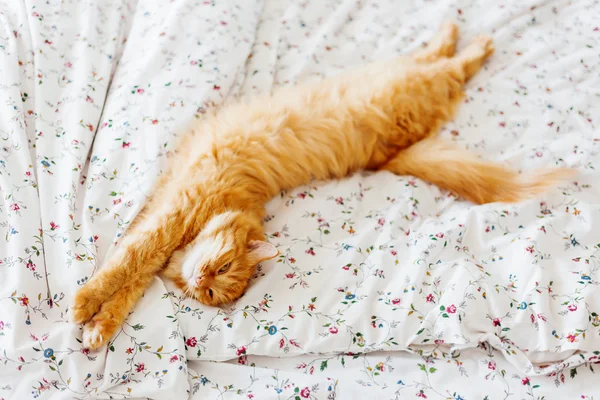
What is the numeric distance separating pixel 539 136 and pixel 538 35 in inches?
23.2

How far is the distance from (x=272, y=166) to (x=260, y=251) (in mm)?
376

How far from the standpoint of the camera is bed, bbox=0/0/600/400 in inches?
48.6

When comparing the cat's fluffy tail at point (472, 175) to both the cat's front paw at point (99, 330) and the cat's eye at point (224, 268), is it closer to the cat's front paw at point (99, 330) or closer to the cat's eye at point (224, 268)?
the cat's eye at point (224, 268)

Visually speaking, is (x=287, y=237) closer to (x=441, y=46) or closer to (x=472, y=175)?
(x=472, y=175)

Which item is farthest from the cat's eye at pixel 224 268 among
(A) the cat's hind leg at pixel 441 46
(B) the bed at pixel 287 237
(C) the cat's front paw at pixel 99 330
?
(A) the cat's hind leg at pixel 441 46

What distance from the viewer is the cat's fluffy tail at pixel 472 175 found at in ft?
5.20

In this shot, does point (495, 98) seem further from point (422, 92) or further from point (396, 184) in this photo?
point (396, 184)

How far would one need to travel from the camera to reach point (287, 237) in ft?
5.07

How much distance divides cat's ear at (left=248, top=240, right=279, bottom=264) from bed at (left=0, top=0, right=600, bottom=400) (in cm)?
7

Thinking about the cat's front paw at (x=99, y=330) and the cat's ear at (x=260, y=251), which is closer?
the cat's front paw at (x=99, y=330)

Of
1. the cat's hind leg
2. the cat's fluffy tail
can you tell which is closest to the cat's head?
the cat's fluffy tail

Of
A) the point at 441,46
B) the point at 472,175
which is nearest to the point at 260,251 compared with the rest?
the point at 472,175

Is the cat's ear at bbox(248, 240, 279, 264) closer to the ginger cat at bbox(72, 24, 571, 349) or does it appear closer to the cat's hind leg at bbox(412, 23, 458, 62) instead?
the ginger cat at bbox(72, 24, 571, 349)

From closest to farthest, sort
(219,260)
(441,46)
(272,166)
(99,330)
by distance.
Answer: (99,330)
(219,260)
(272,166)
(441,46)
